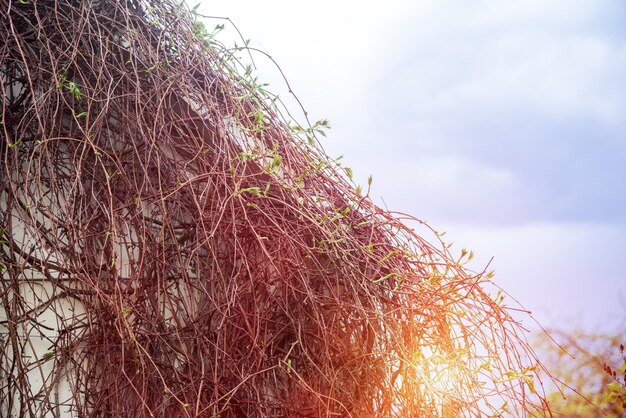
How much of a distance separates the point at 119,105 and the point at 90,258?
1.63 feet

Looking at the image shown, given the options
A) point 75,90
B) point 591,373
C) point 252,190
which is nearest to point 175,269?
point 252,190

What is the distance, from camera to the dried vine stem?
1.85 metres

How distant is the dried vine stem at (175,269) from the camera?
185 centimetres

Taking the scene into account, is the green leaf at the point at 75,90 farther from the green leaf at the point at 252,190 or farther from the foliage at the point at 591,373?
the foliage at the point at 591,373

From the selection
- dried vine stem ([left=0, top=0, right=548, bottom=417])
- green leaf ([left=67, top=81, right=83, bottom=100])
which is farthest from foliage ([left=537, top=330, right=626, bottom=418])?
green leaf ([left=67, top=81, right=83, bottom=100])

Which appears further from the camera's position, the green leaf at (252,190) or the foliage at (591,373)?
the foliage at (591,373)

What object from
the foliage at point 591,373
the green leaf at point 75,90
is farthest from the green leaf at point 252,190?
the foliage at point 591,373

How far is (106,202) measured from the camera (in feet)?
6.40

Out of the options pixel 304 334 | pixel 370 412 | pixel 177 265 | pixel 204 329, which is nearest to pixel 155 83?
pixel 177 265

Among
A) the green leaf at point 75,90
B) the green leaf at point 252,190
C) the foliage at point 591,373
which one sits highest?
the green leaf at point 75,90

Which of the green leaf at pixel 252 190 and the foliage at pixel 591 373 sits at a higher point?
the green leaf at pixel 252 190

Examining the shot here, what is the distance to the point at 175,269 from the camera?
1.96 m

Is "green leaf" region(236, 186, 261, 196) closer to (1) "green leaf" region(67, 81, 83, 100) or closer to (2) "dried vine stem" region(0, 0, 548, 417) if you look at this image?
(2) "dried vine stem" region(0, 0, 548, 417)

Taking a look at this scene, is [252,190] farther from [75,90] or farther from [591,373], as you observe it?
[591,373]
